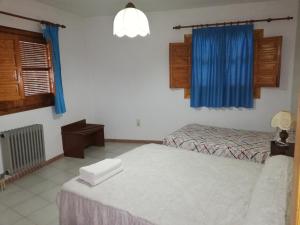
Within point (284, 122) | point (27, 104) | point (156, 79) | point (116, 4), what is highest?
point (116, 4)

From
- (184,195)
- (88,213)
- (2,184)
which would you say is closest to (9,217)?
(2,184)

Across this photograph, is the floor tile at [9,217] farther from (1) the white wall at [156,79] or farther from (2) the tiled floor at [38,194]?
(1) the white wall at [156,79]

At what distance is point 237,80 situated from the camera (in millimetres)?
3914

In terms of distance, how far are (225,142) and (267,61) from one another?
1.60 metres

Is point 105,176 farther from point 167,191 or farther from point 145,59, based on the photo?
point 145,59

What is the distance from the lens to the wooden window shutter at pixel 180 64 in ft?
13.8

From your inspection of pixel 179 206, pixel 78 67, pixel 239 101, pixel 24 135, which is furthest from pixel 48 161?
pixel 239 101

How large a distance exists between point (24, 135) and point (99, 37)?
93.5 inches

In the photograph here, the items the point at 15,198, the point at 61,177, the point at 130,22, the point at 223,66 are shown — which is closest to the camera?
the point at 130,22

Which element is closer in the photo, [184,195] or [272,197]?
[272,197]

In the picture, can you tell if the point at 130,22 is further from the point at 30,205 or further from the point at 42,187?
the point at 42,187

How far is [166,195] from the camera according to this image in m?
1.72

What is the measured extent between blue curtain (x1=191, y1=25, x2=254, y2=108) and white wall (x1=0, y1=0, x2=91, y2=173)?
215cm

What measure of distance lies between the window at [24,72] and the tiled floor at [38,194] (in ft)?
3.21
